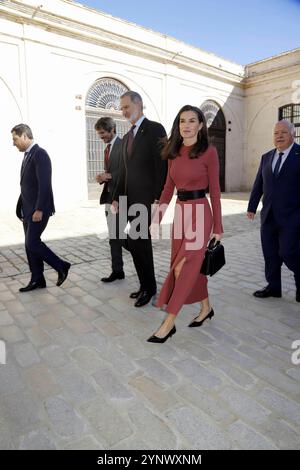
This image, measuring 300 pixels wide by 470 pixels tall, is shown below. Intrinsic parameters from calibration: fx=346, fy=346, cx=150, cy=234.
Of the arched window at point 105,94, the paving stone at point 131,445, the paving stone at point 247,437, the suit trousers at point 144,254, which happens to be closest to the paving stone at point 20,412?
the paving stone at point 131,445

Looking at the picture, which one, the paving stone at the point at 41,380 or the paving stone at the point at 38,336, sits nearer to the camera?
the paving stone at the point at 41,380

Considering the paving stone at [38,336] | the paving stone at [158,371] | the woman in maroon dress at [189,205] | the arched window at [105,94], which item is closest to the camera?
the paving stone at [158,371]

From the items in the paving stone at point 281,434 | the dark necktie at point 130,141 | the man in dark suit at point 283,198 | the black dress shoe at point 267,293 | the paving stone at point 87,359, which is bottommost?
the paving stone at point 281,434

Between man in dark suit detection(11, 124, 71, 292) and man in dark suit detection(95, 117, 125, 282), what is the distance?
0.63m

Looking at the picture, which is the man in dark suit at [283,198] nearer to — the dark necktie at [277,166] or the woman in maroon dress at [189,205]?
the dark necktie at [277,166]

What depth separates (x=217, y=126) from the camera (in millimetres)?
17906

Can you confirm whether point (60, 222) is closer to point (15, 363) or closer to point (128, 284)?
point (128, 284)

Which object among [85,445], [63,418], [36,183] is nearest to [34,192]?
[36,183]

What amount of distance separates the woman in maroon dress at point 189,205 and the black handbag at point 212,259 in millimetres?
41

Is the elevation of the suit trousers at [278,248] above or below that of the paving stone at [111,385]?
above

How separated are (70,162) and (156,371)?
10.6m

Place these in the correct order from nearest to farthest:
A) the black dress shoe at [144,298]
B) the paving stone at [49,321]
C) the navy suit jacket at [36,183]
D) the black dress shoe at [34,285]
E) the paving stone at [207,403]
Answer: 1. the paving stone at [207,403]
2. the paving stone at [49,321]
3. the black dress shoe at [144,298]
4. the navy suit jacket at [36,183]
5. the black dress shoe at [34,285]

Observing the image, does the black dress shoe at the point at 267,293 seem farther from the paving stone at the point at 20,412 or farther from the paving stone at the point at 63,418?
the paving stone at the point at 20,412

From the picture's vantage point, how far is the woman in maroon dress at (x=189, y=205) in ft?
8.83
